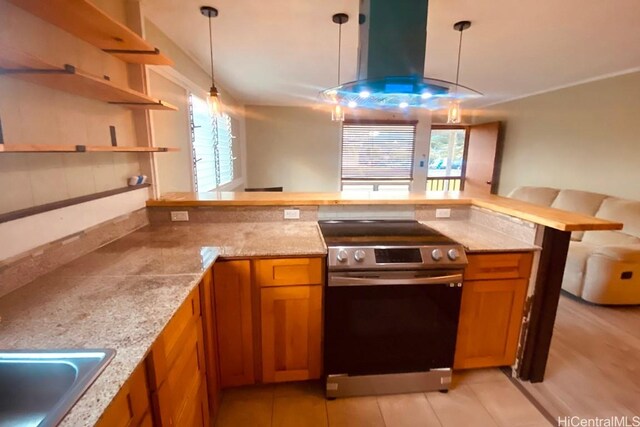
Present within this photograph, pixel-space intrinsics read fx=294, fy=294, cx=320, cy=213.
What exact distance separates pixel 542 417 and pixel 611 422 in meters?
0.35

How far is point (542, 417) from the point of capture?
5.20 ft

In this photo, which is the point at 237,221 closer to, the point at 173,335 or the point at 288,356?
the point at 288,356

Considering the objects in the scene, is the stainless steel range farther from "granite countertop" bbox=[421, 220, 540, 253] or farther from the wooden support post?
the wooden support post

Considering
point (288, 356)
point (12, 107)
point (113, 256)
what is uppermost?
point (12, 107)

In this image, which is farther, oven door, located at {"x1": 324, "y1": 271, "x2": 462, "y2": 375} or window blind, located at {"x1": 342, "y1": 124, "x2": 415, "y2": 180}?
window blind, located at {"x1": 342, "y1": 124, "x2": 415, "y2": 180}

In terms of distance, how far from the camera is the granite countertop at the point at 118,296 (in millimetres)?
761

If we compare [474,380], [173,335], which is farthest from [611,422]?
[173,335]

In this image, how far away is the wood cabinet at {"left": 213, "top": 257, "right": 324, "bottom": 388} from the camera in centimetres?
153

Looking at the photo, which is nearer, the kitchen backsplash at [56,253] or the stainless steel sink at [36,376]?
the stainless steel sink at [36,376]

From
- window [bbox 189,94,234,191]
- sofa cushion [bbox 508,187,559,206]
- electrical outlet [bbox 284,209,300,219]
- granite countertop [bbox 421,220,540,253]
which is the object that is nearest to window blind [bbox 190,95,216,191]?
window [bbox 189,94,234,191]

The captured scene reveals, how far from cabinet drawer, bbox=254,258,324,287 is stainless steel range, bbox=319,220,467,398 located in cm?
9

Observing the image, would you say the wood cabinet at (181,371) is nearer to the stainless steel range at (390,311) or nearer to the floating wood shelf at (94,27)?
the stainless steel range at (390,311)

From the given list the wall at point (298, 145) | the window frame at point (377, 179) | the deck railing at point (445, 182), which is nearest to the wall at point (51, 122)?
the wall at point (298, 145)

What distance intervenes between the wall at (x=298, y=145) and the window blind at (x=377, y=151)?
140 mm
